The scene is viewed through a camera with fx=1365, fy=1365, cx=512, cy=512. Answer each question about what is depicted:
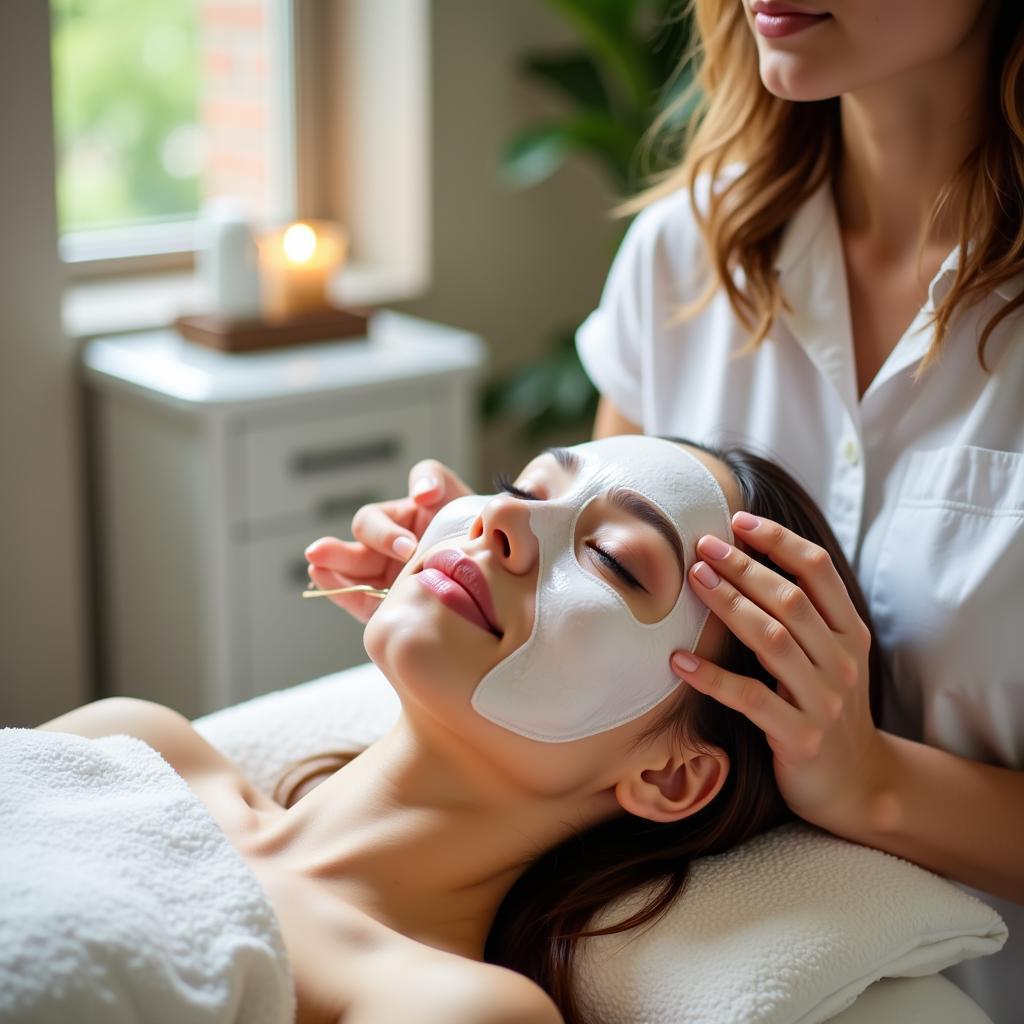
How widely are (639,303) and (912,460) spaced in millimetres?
450

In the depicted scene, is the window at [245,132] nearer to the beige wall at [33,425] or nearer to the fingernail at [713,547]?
the beige wall at [33,425]

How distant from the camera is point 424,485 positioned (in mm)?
1415

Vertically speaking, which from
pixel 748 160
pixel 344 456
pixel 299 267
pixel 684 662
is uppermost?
pixel 748 160

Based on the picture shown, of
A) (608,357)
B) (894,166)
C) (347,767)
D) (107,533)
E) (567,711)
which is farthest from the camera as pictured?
(107,533)

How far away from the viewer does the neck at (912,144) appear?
1286 millimetres

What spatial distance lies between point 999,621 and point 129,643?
1.71m

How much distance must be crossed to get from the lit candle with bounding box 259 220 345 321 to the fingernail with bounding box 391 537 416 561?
1240 millimetres

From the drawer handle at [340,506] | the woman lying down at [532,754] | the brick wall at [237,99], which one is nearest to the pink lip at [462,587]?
the woman lying down at [532,754]

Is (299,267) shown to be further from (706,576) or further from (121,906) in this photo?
(121,906)

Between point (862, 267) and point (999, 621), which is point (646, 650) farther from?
point (862, 267)

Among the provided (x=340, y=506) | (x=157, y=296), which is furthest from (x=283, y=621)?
(x=157, y=296)

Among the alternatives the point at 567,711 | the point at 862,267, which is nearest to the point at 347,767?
the point at 567,711

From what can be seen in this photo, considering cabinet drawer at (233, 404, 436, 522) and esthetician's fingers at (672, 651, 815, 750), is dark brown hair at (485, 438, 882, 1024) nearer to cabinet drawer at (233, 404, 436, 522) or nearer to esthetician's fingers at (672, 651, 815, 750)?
esthetician's fingers at (672, 651, 815, 750)

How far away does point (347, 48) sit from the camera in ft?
9.59
